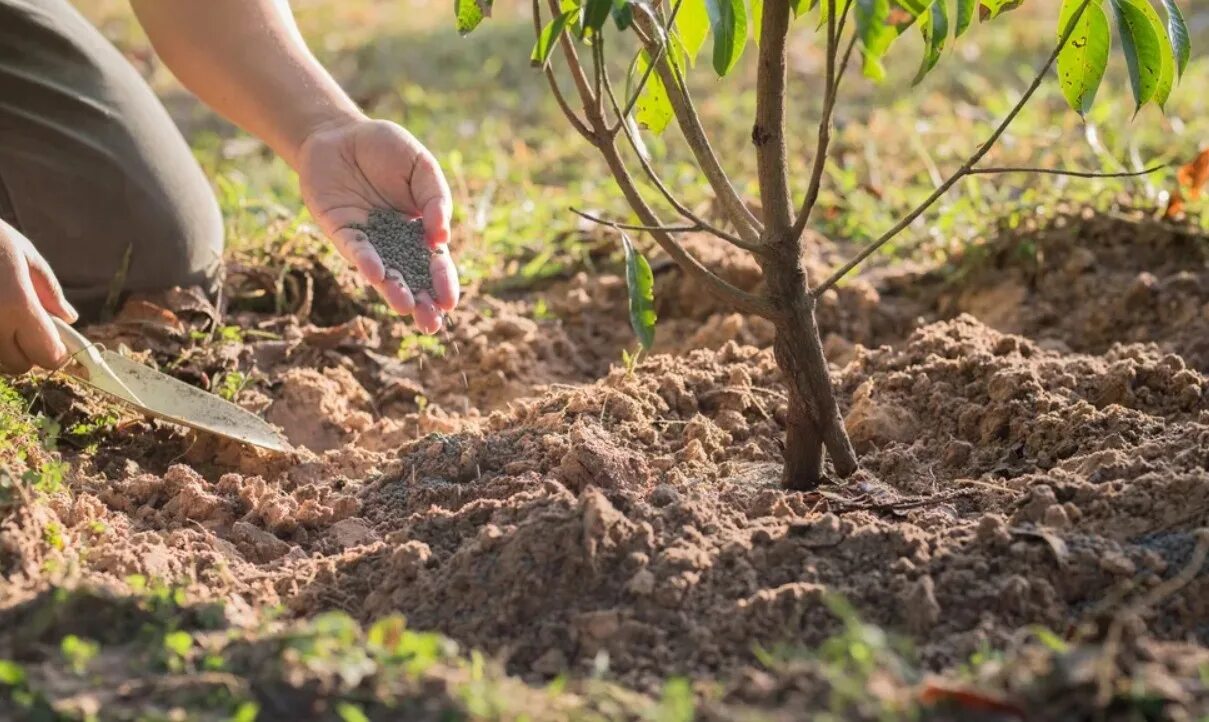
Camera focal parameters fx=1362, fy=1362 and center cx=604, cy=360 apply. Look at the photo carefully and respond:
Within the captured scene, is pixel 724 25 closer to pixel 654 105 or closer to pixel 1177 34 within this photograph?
pixel 654 105

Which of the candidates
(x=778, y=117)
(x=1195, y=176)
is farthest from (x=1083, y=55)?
(x=1195, y=176)

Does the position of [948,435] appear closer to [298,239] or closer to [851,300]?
[851,300]

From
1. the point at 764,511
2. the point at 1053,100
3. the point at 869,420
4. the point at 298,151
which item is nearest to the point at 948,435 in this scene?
the point at 869,420

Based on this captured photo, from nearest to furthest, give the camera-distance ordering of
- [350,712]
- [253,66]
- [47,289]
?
1. [350,712]
2. [47,289]
3. [253,66]

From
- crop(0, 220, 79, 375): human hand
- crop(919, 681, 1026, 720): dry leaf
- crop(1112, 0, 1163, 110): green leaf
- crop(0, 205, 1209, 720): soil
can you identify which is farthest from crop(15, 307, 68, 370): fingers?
crop(1112, 0, 1163, 110): green leaf

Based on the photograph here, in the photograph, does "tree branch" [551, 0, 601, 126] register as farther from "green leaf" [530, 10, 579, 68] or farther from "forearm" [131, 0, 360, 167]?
"forearm" [131, 0, 360, 167]

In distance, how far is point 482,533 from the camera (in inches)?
76.8

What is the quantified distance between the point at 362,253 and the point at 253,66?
65 centimetres

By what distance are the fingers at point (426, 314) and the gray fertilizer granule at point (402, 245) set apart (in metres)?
0.03

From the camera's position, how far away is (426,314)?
2562 millimetres

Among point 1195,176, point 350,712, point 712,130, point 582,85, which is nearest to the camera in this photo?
point 350,712

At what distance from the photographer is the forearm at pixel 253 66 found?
2883 mm

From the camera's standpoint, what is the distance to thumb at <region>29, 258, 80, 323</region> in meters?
2.45

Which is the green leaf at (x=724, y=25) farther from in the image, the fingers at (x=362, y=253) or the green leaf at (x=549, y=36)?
the fingers at (x=362, y=253)
